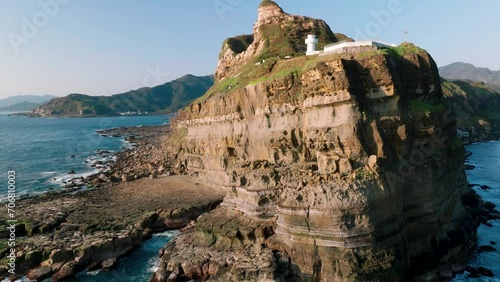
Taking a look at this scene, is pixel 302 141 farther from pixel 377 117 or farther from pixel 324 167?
pixel 377 117

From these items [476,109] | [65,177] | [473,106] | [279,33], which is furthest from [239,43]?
[476,109]

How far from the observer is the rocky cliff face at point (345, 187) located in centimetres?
2195

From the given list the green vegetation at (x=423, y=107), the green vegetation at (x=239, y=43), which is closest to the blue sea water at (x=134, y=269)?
the green vegetation at (x=423, y=107)

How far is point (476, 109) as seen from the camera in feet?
366

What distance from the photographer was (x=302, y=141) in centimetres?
2923

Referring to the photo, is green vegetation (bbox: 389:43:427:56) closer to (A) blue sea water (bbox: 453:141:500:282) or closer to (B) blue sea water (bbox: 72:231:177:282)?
(A) blue sea water (bbox: 453:141:500:282)

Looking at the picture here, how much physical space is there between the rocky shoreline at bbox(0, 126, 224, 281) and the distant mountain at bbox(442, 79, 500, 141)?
272 feet

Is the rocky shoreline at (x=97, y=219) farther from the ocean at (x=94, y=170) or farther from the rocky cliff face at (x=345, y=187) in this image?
the rocky cliff face at (x=345, y=187)

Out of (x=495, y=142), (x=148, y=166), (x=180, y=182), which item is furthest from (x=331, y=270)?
(x=495, y=142)

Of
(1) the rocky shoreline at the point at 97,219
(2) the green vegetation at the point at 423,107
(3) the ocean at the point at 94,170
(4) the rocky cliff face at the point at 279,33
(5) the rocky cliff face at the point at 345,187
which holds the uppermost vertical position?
(4) the rocky cliff face at the point at 279,33

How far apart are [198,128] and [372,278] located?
3197 centimetres

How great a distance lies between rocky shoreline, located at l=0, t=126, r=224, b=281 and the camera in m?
26.9

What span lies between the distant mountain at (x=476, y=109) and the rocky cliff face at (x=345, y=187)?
7852cm

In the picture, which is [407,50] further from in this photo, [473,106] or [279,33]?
[473,106]
